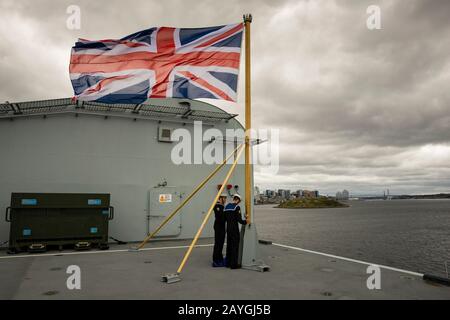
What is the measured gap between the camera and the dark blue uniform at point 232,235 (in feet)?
22.5

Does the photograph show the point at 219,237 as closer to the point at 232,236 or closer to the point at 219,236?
the point at 219,236

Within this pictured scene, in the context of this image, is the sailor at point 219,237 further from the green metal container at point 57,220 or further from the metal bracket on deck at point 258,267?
the green metal container at point 57,220

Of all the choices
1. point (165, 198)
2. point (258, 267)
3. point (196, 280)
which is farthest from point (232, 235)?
point (165, 198)

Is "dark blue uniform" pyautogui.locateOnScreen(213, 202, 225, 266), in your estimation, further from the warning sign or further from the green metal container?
the warning sign

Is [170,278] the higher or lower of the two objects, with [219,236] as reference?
lower

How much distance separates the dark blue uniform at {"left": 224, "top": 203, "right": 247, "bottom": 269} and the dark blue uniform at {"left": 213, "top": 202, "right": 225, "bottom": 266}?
23 cm

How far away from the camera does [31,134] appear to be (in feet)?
32.7

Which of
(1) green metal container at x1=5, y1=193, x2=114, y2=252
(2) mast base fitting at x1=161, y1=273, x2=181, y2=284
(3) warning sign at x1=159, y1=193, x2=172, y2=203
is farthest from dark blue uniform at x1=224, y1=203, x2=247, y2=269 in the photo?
(3) warning sign at x1=159, y1=193, x2=172, y2=203

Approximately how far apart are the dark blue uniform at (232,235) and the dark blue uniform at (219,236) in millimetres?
230

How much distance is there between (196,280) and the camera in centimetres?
584

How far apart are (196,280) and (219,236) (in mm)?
1500

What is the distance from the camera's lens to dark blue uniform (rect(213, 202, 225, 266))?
23.4 ft
